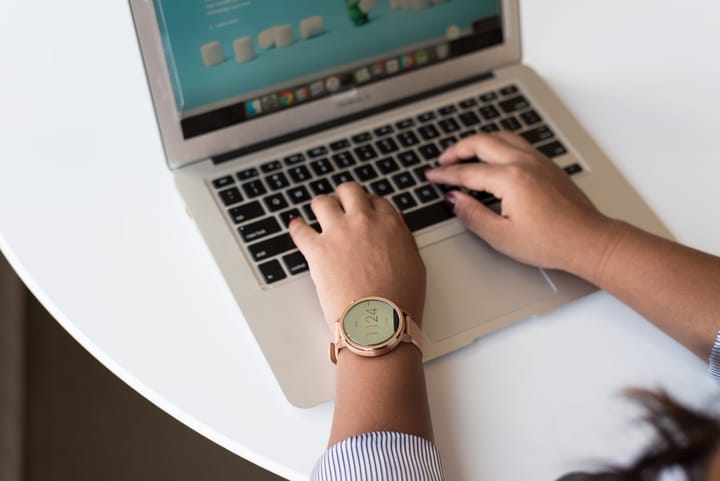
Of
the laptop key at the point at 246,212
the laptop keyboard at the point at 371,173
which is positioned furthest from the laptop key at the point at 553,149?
the laptop key at the point at 246,212

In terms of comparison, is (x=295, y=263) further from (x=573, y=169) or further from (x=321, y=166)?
(x=573, y=169)

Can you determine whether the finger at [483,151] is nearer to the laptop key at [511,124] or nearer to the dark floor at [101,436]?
the laptop key at [511,124]

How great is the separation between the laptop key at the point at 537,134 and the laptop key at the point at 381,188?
17 cm

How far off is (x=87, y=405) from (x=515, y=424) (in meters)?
0.87

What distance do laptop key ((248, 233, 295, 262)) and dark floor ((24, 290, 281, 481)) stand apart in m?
0.58

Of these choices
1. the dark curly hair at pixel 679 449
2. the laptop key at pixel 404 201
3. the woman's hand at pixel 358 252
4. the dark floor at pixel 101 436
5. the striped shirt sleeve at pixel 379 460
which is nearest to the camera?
the dark curly hair at pixel 679 449

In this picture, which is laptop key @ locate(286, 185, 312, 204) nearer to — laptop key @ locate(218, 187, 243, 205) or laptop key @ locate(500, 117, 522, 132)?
laptop key @ locate(218, 187, 243, 205)

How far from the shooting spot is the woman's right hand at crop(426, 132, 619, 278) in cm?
78

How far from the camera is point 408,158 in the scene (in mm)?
888

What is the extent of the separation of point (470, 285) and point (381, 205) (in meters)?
0.12

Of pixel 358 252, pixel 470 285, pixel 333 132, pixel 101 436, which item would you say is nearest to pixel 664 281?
pixel 470 285

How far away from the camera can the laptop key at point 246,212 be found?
821mm

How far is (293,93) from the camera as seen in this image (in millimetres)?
879

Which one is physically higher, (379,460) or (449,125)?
(449,125)
